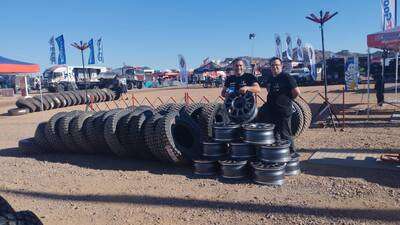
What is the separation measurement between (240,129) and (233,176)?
88cm

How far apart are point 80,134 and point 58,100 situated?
16.2 metres

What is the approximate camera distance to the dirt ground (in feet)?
16.7

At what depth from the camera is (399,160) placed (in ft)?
22.4

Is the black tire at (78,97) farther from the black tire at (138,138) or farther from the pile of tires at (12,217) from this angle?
the pile of tires at (12,217)

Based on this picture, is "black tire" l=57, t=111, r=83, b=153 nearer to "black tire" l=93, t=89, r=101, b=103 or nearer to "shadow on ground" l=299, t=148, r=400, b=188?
"shadow on ground" l=299, t=148, r=400, b=188

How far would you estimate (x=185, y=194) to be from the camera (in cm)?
611

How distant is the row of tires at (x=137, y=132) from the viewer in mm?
7504

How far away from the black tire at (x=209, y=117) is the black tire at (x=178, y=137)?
0.23 m

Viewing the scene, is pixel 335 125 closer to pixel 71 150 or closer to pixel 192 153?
pixel 192 153

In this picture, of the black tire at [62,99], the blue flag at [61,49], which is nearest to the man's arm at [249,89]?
the black tire at [62,99]

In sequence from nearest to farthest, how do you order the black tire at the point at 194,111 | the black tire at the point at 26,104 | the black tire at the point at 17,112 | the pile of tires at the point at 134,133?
the pile of tires at the point at 134,133
the black tire at the point at 194,111
the black tire at the point at 17,112
the black tire at the point at 26,104

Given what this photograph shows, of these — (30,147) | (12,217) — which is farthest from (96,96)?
(12,217)

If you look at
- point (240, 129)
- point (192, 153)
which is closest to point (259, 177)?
point (240, 129)

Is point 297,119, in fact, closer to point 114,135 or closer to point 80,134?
point 114,135
